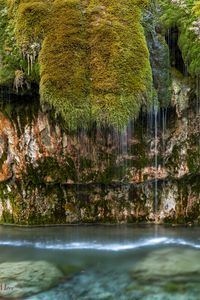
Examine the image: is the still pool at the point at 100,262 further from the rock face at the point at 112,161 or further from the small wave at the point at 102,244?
the rock face at the point at 112,161

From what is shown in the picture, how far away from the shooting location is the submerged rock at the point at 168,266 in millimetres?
7762

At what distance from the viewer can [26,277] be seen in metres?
7.76

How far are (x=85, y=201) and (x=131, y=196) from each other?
1.24 meters

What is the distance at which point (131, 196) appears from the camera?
1153 cm

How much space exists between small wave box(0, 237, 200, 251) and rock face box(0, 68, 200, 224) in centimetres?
155

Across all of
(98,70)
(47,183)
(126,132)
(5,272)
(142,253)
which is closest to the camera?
(5,272)

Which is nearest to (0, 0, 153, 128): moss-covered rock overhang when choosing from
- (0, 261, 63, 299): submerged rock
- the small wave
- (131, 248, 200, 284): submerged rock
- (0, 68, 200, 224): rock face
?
(0, 68, 200, 224): rock face

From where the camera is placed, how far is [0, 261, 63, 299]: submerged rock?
7227mm

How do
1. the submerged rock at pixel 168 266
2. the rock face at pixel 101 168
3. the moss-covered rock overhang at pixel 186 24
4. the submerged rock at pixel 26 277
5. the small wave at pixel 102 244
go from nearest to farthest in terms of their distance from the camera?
the submerged rock at pixel 26 277
the submerged rock at pixel 168 266
the small wave at pixel 102 244
the moss-covered rock overhang at pixel 186 24
the rock face at pixel 101 168

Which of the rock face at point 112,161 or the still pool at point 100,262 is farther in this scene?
the rock face at point 112,161

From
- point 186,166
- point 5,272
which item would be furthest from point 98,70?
point 5,272

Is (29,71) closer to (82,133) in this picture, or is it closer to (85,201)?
(82,133)

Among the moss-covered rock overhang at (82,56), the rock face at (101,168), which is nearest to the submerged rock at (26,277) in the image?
the rock face at (101,168)

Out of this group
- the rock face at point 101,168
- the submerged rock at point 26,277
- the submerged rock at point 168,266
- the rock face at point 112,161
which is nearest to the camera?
the submerged rock at point 26,277
